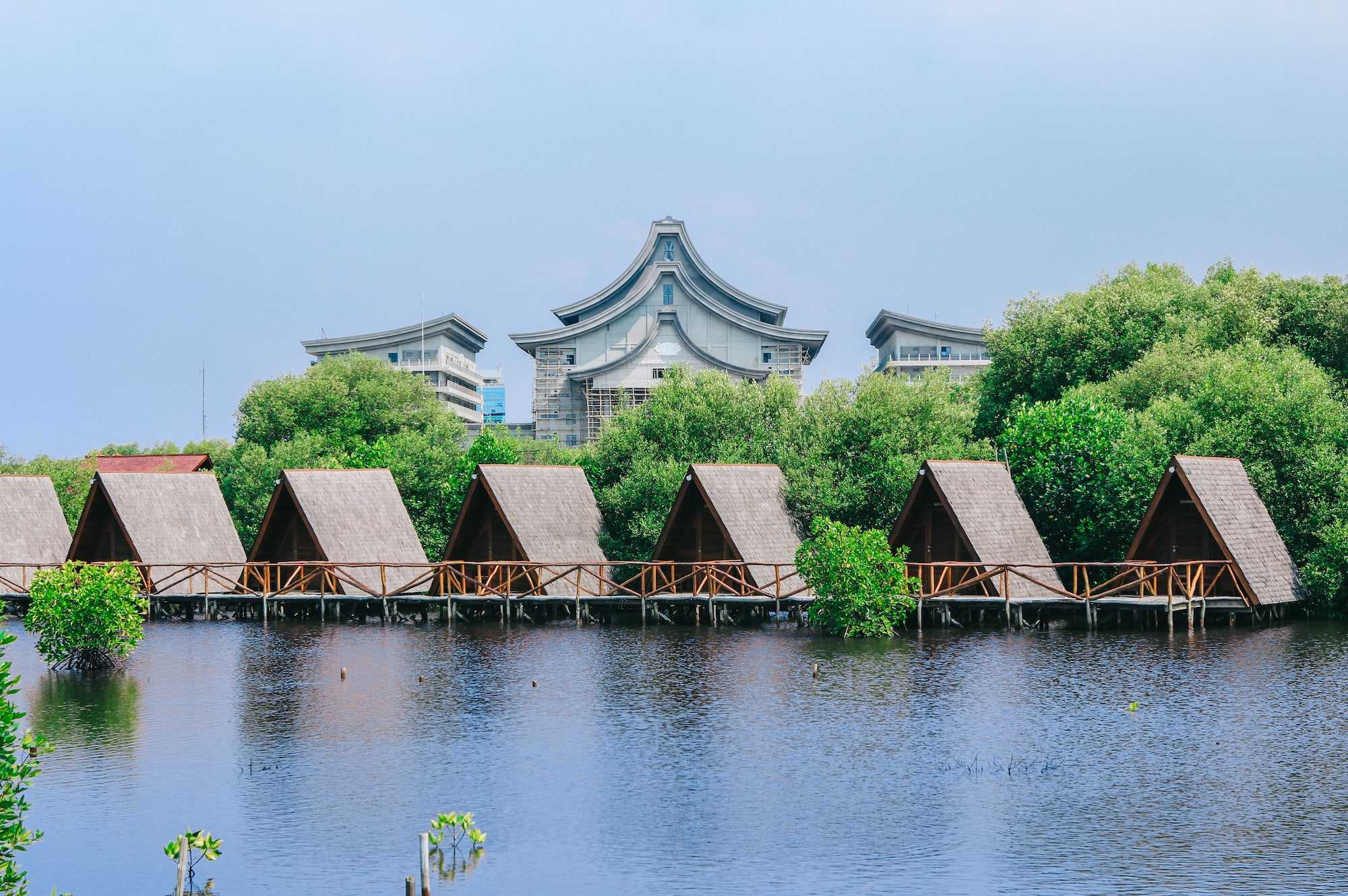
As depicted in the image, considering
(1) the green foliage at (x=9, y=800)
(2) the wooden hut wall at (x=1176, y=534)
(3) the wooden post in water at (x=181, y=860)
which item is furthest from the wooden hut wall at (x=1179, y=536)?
(1) the green foliage at (x=9, y=800)

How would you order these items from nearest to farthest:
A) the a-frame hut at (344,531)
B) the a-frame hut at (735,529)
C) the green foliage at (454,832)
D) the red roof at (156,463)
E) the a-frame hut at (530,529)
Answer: the green foliage at (454,832), the a-frame hut at (735,529), the a-frame hut at (530,529), the a-frame hut at (344,531), the red roof at (156,463)

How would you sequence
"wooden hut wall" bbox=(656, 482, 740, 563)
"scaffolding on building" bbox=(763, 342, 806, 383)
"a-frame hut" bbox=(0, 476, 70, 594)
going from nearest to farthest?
"wooden hut wall" bbox=(656, 482, 740, 563), "a-frame hut" bbox=(0, 476, 70, 594), "scaffolding on building" bbox=(763, 342, 806, 383)

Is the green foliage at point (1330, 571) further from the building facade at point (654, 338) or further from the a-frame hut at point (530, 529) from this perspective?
the building facade at point (654, 338)

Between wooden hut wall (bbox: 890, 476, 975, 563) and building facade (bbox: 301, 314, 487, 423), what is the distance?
82.0m

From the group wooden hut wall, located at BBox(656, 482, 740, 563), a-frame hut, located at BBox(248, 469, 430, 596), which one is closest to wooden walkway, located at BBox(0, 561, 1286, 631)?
a-frame hut, located at BBox(248, 469, 430, 596)

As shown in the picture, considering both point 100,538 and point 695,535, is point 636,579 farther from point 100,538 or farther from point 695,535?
Answer: point 100,538

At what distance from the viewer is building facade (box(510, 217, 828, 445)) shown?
107m

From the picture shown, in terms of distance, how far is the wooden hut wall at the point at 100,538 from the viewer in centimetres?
4984

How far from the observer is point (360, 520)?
47781 mm

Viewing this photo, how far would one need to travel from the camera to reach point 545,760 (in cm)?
2236

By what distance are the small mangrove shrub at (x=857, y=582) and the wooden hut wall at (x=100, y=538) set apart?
946 inches

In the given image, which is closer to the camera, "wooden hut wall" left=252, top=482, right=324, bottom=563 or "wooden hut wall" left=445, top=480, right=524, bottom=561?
"wooden hut wall" left=445, top=480, right=524, bottom=561

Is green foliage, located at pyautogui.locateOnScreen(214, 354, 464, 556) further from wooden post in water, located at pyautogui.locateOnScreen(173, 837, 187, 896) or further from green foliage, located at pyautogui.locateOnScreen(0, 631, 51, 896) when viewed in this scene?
green foliage, located at pyautogui.locateOnScreen(0, 631, 51, 896)

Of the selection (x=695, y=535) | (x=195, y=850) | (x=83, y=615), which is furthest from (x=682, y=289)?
(x=195, y=850)
